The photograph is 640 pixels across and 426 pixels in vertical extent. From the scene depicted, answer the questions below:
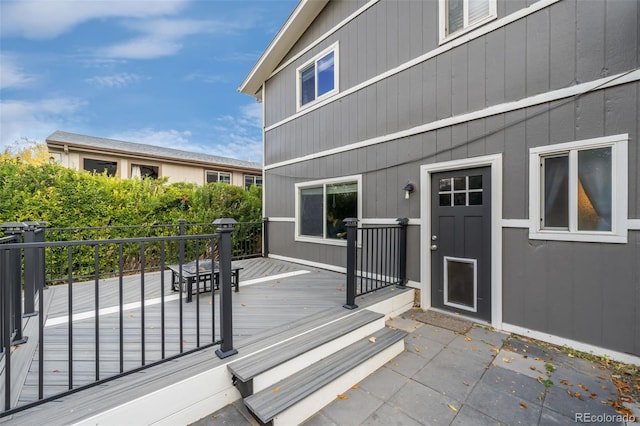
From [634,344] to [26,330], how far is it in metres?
6.04

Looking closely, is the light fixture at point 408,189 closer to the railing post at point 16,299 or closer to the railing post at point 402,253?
the railing post at point 402,253

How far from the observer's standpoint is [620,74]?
8.64 feet

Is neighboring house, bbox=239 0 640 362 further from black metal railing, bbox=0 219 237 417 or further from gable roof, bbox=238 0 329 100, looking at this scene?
black metal railing, bbox=0 219 237 417

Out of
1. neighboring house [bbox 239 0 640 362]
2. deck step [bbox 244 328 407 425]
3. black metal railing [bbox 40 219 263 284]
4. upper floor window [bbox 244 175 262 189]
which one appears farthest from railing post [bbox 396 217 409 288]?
upper floor window [bbox 244 175 262 189]

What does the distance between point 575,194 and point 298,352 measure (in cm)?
338

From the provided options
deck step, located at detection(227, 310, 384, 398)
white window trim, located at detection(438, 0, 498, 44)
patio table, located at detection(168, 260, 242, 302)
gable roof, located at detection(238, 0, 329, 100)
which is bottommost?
deck step, located at detection(227, 310, 384, 398)

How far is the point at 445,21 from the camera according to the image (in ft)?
12.8

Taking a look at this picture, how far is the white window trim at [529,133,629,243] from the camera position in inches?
102

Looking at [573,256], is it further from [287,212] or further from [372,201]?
[287,212]

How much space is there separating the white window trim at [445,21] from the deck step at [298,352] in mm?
4045

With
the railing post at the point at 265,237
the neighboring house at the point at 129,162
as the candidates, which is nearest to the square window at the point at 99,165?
the neighboring house at the point at 129,162

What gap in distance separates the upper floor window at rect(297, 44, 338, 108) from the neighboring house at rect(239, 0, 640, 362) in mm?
79

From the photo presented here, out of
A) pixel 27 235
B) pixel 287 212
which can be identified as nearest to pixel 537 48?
pixel 287 212

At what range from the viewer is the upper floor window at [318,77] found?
5.57 m
